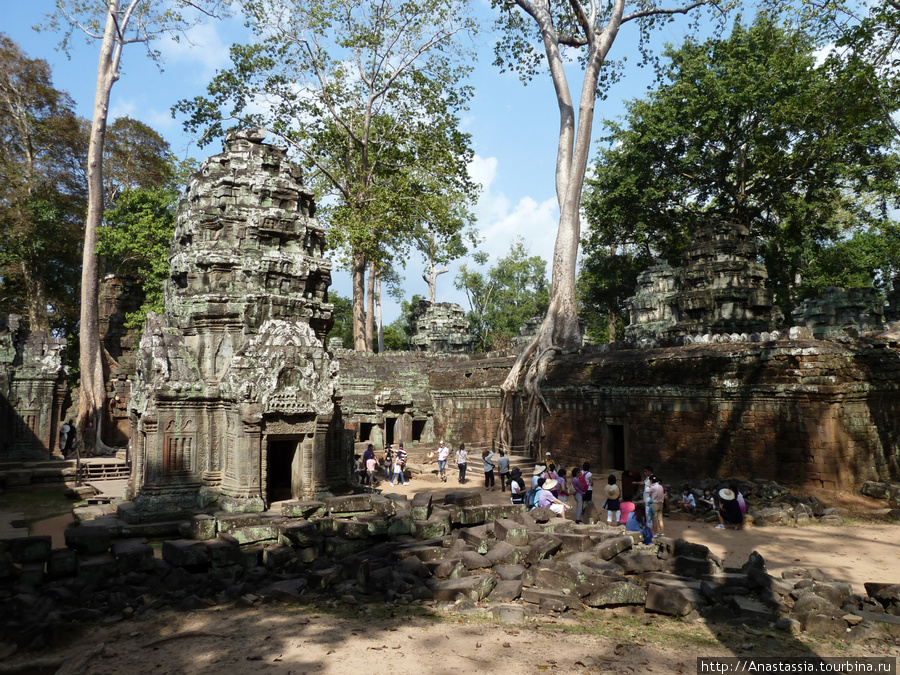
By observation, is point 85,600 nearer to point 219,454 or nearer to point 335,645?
point 335,645

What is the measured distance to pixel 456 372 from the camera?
78.8 ft

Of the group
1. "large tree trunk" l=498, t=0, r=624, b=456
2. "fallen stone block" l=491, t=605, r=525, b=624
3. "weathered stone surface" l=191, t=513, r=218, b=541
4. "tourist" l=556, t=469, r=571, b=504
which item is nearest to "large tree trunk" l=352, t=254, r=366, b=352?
"large tree trunk" l=498, t=0, r=624, b=456

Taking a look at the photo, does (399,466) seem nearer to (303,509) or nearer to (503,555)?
(303,509)

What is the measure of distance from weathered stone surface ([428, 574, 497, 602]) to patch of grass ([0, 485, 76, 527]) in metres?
9.47

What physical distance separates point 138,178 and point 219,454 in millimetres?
24841

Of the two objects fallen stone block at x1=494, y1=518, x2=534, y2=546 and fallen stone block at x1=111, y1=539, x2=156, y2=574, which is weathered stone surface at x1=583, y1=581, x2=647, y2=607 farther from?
fallen stone block at x1=111, y1=539, x2=156, y2=574

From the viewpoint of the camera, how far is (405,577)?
7.62 meters

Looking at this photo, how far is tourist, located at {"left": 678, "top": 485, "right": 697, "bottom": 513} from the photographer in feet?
40.2

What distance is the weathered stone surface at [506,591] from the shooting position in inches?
287

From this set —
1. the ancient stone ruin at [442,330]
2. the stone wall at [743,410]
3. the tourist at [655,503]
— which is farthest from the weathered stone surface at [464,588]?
the ancient stone ruin at [442,330]

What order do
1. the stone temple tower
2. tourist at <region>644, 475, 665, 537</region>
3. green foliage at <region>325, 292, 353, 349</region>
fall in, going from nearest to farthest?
tourist at <region>644, 475, 665, 537</region> < the stone temple tower < green foliage at <region>325, 292, 353, 349</region>

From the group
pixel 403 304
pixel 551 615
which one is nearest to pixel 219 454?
pixel 551 615

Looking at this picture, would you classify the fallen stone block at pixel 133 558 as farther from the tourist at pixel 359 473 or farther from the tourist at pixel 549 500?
the tourist at pixel 359 473

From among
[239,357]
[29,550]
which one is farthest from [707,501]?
[29,550]
